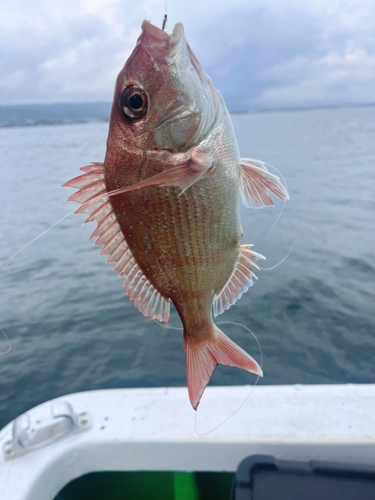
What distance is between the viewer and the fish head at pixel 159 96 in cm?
134

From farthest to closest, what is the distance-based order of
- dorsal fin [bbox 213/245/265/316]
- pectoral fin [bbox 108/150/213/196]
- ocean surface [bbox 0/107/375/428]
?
ocean surface [bbox 0/107/375/428]
dorsal fin [bbox 213/245/265/316]
pectoral fin [bbox 108/150/213/196]

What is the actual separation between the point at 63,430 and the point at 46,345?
13.5ft

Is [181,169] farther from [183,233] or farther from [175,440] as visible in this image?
[175,440]

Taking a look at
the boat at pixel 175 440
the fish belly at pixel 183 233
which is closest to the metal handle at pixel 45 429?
the boat at pixel 175 440

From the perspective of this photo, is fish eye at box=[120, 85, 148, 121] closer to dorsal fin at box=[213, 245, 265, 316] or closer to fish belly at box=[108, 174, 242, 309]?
fish belly at box=[108, 174, 242, 309]

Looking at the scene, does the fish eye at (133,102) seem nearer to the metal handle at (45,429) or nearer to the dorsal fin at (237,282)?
the dorsal fin at (237,282)

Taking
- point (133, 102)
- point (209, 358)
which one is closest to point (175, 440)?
point (209, 358)

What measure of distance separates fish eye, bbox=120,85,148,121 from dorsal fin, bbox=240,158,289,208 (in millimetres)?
456

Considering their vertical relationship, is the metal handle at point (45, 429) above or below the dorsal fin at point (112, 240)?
below

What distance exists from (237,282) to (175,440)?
1460mm

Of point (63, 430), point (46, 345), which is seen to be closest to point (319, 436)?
point (63, 430)

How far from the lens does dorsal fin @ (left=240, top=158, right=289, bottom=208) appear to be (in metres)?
1.58

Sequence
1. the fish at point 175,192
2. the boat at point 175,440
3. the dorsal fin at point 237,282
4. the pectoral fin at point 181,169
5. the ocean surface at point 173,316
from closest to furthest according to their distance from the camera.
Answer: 1. the pectoral fin at point 181,169
2. the fish at point 175,192
3. the dorsal fin at point 237,282
4. the boat at point 175,440
5. the ocean surface at point 173,316

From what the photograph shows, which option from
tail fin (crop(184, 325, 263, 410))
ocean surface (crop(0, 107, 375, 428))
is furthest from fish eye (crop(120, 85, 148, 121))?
ocean surface (crop(0, 107, 375, 428))
